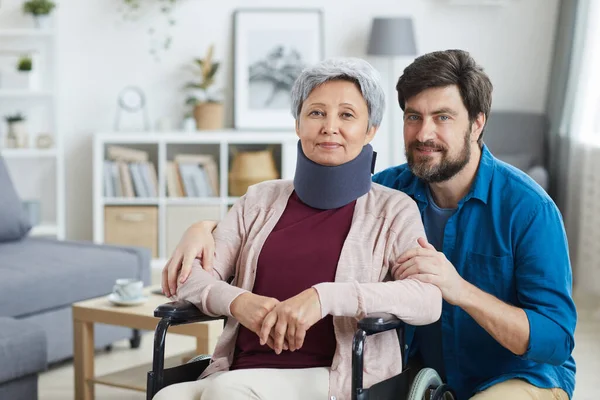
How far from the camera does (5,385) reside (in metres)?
2.77

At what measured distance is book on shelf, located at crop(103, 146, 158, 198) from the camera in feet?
18.0

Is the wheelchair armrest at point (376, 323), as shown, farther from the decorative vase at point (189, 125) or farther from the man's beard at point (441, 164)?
the decorative vase at point (189, 125)

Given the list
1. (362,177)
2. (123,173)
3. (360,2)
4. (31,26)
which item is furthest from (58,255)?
(360,2)

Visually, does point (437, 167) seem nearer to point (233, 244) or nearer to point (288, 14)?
point (233, 244)

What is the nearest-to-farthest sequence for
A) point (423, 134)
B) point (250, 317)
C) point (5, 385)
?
point (250, 317) < point (423, 134) < point (5, 385)

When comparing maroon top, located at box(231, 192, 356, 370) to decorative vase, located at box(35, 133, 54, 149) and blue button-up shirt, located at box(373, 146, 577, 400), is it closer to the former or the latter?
blue button-up shirt, located at box(373, 146, 577, 400)

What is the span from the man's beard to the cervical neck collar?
121 millimetres

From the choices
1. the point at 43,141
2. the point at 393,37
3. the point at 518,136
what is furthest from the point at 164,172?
the point at 518,136

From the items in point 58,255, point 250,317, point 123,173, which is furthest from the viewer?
point 123,173

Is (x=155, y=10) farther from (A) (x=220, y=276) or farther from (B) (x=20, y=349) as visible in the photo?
(A) (x=220, y=276)


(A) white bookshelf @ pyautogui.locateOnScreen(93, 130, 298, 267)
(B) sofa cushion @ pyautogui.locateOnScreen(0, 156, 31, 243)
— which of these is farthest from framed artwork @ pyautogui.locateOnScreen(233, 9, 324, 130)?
(B) sofa cushion @ pyautogui.locateOnScreen(0, 156, 31, 243)

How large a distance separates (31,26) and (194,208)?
5.24 feet

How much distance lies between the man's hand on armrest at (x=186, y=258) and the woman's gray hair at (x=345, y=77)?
0.39 meters

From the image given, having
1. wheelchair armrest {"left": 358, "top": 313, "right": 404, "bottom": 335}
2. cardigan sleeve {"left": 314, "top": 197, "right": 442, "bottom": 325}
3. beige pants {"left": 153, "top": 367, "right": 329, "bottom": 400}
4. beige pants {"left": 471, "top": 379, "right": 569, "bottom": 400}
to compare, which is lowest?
beige pants {"left": 471, "top": 379, "right": 569, "bottom": 400}
